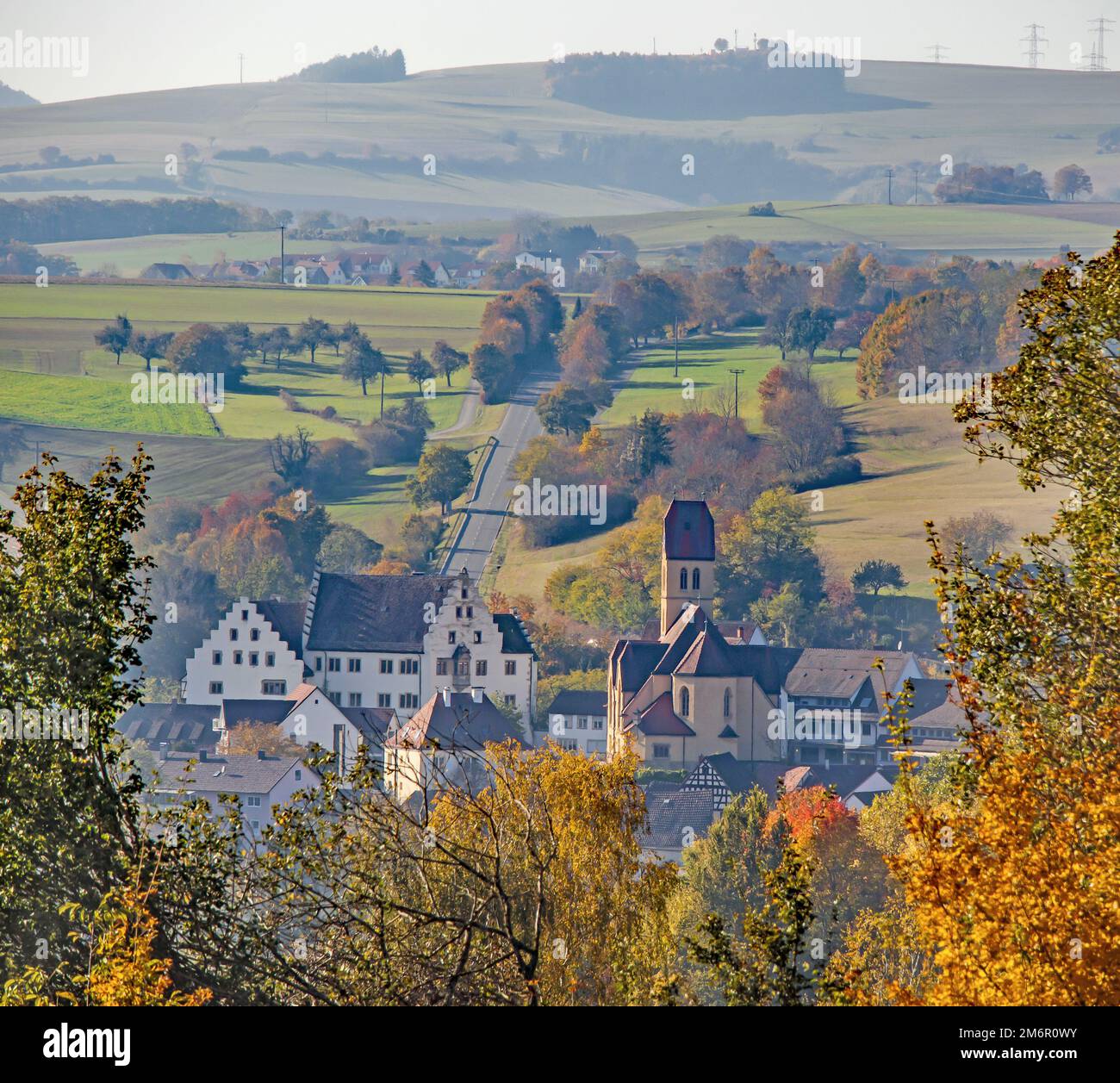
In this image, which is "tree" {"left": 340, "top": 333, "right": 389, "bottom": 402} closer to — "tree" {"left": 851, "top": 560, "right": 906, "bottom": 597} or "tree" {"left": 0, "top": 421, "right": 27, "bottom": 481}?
"tree" {"left": 0, "top": 421, "right": 27, "bottom": 481}

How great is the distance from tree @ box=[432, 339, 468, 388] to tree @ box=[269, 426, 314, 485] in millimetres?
25471

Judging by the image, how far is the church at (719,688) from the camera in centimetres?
9400

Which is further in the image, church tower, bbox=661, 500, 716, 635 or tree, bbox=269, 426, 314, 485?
tree, bbox=269, 426, 314, 485

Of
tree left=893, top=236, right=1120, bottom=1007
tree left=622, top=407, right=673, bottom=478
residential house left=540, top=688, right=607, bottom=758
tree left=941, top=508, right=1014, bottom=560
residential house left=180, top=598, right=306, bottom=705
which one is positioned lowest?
residential house left=540, top=688, right=607, bottom=758

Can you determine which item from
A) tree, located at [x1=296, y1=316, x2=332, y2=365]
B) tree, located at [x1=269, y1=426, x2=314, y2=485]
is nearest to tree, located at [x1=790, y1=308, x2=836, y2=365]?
tree, located at [x1=296, y1=316, x2=332, y2=365]

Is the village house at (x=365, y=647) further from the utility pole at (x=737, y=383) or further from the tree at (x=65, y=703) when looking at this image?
the tree at (x=65, y=703)

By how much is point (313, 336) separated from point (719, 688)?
3764 inches

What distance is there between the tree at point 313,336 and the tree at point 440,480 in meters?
40.0

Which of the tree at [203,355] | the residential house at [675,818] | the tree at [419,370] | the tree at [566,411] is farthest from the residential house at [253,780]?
the tree at [203,355]

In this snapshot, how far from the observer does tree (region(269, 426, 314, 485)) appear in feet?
487

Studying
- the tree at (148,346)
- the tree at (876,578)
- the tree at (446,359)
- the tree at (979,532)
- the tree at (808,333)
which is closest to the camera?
the tree at (876,578)

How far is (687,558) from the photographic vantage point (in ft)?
342

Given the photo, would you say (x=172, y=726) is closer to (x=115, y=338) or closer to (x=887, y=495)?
(x=887, y=495)
